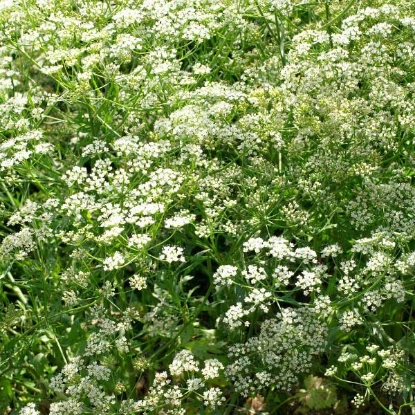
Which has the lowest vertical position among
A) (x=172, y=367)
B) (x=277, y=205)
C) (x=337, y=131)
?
(x=172, y=367)

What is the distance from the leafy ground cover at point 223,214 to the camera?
4758 millimetres

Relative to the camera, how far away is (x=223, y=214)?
497 cm

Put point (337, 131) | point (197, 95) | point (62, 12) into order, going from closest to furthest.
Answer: point (337, 131) → point (197, 95) → point (62, 12)

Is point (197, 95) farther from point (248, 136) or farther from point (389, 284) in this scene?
point (389, 284)

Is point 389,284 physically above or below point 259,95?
below

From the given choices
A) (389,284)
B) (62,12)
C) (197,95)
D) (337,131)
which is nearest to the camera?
(389,284)

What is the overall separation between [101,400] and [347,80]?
273cm

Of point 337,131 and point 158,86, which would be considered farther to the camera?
point 158,86

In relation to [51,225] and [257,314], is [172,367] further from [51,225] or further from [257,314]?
[51,225]

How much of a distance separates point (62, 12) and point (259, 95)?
1672mm

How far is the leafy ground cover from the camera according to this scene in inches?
187

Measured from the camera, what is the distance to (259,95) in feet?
17.1

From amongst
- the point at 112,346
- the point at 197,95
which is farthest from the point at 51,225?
the point at 197,95

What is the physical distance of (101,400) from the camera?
189 inches
